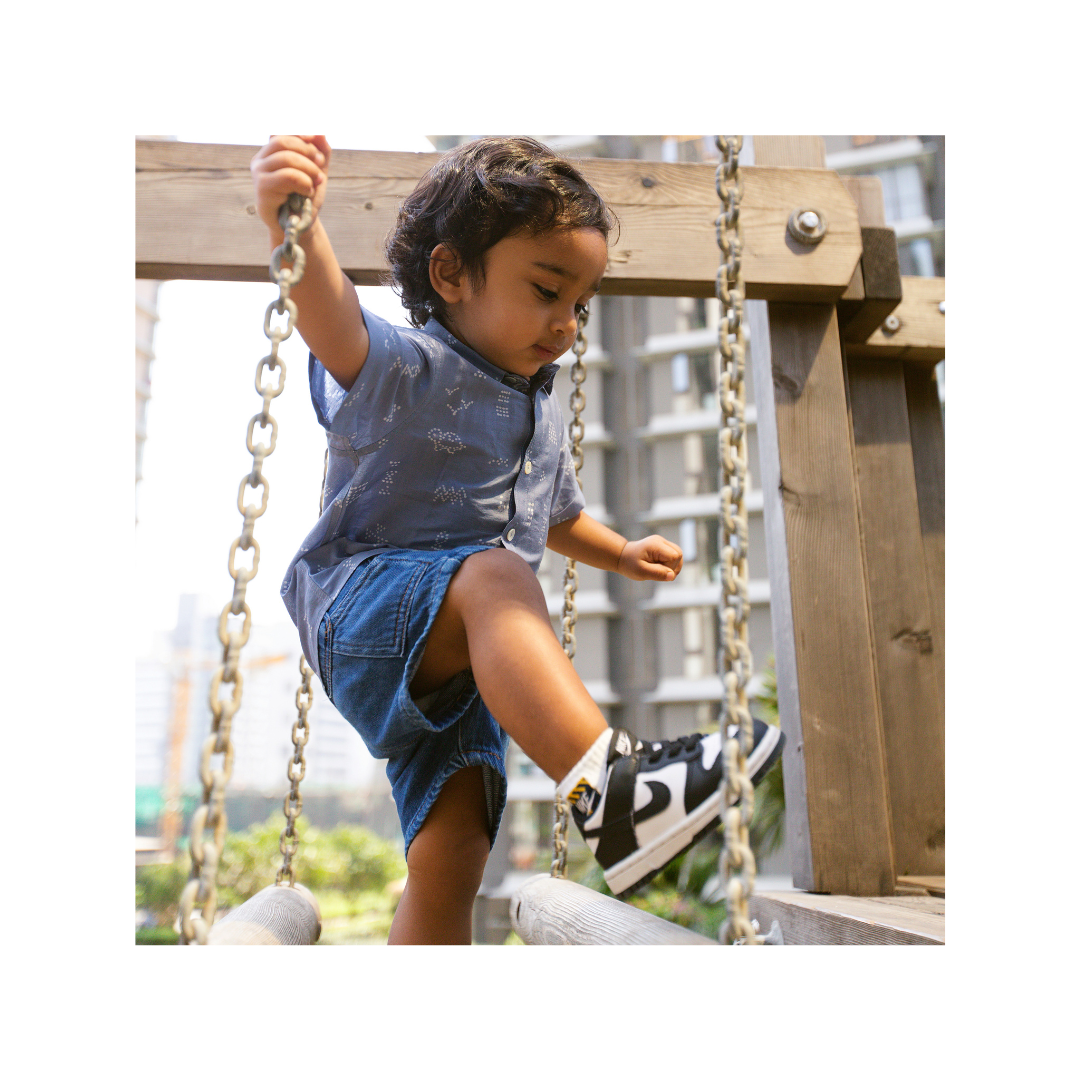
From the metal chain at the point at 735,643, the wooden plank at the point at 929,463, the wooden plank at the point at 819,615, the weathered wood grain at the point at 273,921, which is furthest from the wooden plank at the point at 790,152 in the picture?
the weathered wood grain at the point at 273,921

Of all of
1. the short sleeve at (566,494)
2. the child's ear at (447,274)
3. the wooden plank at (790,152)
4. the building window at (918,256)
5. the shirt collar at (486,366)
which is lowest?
the short sleeve at (566,494)

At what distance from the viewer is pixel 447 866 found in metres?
1.10

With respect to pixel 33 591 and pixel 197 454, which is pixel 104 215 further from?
pixel 197 454

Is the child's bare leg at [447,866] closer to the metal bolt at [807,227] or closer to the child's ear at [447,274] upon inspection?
the child's ear at [447,274]

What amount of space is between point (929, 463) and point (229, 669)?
1.75 metres

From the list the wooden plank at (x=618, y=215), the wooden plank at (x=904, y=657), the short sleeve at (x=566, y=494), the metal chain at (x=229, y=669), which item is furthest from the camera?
the wooden plank at (x=904, y=657)

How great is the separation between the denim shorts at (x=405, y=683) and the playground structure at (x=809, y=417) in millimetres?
527

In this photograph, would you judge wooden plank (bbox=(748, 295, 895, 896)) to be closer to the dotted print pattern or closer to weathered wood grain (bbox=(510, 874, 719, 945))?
weathered wood grain (bbox=(510, 874, 719, 945))

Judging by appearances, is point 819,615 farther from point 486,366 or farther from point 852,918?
point 486,366

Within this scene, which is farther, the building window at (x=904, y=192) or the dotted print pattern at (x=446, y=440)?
the building window at (x=904, y=192)

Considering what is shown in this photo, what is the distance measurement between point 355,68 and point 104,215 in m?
0.37

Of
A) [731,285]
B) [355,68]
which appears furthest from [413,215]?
[731,285]

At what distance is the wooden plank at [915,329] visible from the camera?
5.62ft

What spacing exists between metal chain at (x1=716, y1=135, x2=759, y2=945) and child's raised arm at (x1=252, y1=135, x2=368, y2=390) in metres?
0.37
